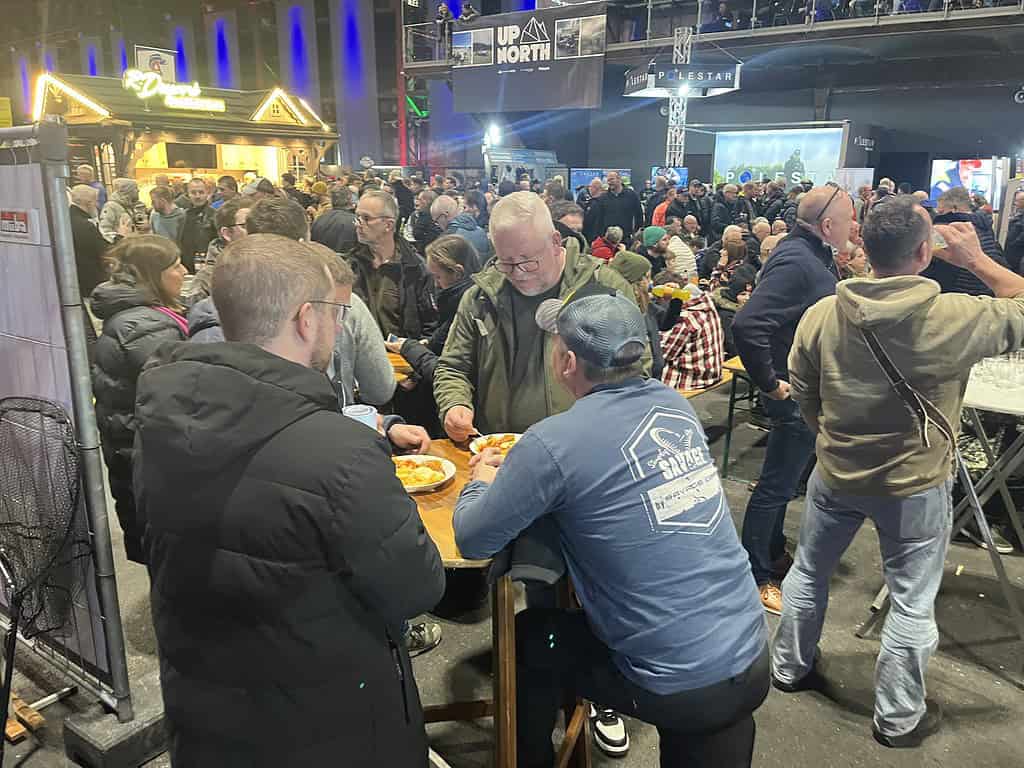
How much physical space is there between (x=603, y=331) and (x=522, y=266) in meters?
0.97

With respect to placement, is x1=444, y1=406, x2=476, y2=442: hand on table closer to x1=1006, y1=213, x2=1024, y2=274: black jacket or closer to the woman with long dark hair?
the woman with long dark hair

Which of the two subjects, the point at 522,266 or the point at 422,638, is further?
→ the point at 422,638

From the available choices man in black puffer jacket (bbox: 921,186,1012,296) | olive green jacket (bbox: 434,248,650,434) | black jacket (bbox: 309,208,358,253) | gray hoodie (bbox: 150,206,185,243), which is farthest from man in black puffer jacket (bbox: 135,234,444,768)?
gray hoodie (bbox: 150,206,185,243)

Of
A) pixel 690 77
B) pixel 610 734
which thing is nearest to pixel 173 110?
pixel 690 77

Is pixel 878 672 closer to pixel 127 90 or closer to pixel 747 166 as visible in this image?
pixel 747 166

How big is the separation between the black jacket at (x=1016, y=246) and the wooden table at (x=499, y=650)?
23.1 feet

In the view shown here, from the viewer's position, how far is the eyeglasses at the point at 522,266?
254cm

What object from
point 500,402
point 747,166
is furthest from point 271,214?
point 747,166

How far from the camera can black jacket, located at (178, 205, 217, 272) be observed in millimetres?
6828

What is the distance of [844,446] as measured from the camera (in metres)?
2.42

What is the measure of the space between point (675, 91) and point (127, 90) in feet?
42.7

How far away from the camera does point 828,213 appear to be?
301 centimetres

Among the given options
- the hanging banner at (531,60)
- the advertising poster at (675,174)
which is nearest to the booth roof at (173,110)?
the hanging banner at (531,60)

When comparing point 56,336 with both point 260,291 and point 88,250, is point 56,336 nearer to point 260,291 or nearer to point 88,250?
point 260,291
